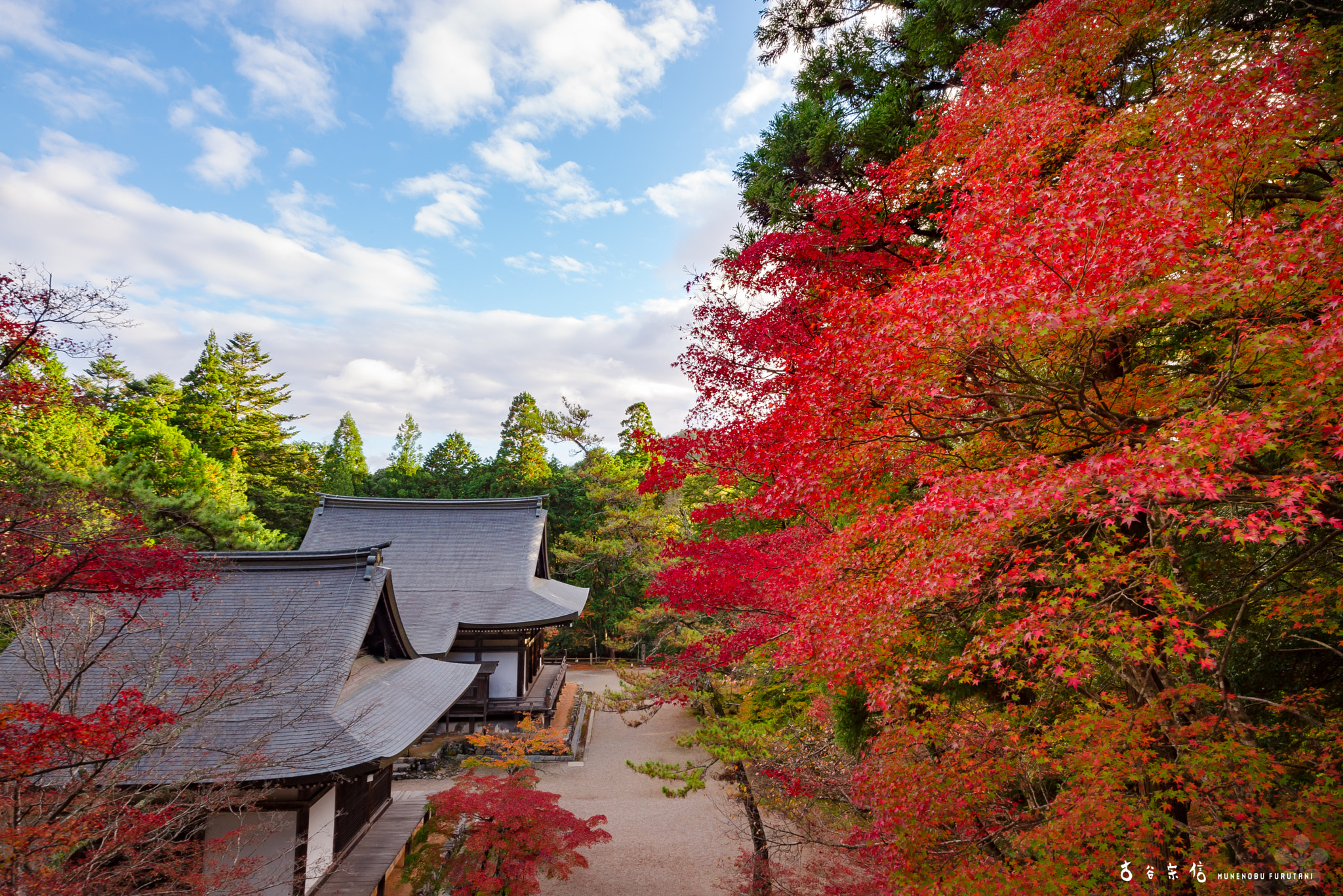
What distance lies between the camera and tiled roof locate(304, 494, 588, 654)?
16078 millimetres

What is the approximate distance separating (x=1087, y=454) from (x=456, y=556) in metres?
18.9

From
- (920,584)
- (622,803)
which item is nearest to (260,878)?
(622,803)

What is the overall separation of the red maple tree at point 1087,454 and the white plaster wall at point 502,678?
1163cm

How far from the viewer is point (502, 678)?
54.1 ft

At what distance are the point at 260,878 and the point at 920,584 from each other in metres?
7.66

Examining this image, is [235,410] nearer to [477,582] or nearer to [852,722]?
[477,582]

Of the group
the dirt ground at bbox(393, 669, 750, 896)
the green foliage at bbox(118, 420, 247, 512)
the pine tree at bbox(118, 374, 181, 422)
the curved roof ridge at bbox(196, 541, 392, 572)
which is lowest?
the dirt ground at bbox(393, 669, 750, 896)

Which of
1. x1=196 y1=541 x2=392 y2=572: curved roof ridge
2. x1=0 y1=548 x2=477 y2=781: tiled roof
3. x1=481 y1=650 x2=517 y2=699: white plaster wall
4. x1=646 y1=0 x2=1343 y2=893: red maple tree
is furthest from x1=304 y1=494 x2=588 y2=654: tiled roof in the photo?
x1=646 y1=0 x2=1343 y2=893: red maple tree

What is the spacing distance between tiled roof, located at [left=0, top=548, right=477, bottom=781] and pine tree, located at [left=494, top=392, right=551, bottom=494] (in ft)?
65.3

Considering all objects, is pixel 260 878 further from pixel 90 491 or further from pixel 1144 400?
pixel 1144 400

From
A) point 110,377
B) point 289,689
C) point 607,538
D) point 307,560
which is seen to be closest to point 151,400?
point 110,377

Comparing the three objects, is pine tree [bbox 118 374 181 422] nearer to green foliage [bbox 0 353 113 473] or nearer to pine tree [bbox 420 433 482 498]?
green foliage [bbox 0 353 113 473]

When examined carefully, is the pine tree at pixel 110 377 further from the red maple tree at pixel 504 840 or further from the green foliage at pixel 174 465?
the red maple tree at pixel 504 840

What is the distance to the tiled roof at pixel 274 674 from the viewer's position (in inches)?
224
